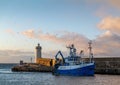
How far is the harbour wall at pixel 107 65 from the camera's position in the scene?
9962 cm

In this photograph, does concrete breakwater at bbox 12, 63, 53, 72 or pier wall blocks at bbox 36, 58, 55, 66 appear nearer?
concrete breakwater at bbox 12, 63, 53, 72

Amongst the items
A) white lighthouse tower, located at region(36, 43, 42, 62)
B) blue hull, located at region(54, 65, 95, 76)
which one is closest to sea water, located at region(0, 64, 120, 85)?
blue hull, located at region(54, 65, 95, 76)

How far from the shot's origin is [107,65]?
332ft

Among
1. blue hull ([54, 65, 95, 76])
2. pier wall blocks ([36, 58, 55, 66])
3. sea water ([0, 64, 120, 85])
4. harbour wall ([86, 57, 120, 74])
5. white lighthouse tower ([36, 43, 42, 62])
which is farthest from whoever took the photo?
Result: white lighthouse tower ([36, 43, 42, 62])

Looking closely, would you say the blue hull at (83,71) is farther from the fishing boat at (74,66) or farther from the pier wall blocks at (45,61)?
the pier wall blocks at (45,61)

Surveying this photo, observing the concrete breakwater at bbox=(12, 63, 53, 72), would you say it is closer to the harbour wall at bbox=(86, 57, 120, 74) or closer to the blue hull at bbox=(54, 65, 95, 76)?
the harbour wall at bbox=(86, 57, 120, 74)

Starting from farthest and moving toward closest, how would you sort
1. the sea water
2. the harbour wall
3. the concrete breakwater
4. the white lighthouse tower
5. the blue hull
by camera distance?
the white lighthouse tower
the concrete breakwater
the harbour wall
the blue hull
the sea water

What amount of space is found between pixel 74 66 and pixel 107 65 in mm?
8732

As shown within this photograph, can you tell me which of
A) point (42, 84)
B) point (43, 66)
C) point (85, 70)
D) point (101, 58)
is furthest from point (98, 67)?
point (42, 84)

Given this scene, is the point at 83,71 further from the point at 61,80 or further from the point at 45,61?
the point at 45,61

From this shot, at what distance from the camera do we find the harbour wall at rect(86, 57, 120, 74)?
99625 millimetres

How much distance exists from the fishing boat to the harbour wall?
328 cm

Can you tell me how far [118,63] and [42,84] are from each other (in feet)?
129

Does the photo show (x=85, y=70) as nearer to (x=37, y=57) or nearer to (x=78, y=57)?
(x=78, y=57)
